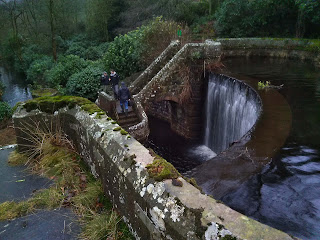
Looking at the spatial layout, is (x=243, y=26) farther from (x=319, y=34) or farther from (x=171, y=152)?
(x=171, y=152)

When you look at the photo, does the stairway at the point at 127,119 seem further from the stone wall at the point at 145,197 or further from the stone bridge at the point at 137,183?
the stone wall at the point at 145,197

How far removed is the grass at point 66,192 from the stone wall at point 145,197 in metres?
0.18

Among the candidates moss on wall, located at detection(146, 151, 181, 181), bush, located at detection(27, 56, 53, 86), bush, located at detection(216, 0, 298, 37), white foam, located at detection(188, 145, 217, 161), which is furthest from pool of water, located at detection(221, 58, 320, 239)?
bush, located at detection(27, 56, 53, 86)

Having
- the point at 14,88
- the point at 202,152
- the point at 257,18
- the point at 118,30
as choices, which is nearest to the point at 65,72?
the point at 118,30

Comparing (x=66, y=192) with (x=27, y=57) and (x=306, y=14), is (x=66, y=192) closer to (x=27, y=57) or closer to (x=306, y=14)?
(x=306, y=14)

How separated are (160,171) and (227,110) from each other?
9.15m

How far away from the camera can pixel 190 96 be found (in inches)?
541

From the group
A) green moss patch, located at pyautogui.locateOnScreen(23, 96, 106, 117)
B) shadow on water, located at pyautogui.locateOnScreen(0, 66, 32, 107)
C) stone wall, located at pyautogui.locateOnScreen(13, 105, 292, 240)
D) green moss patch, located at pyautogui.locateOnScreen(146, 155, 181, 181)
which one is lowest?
shadow on water, located at pyautogui.locateOnScreen(0, 66, 32, 107)

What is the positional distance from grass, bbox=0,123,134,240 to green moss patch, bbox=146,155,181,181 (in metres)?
0.95

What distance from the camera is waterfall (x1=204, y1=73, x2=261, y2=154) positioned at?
31.5 feet

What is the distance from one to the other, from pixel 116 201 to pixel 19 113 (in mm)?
2939

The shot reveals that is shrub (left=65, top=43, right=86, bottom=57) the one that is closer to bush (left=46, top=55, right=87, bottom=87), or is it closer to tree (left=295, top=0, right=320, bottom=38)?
bush (left=46, top=55, right=87, bottom=87)

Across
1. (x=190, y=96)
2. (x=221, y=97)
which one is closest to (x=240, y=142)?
(x=221, y=97)

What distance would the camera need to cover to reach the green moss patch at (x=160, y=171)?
2719mm
